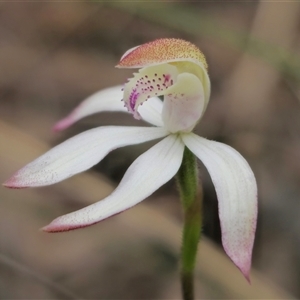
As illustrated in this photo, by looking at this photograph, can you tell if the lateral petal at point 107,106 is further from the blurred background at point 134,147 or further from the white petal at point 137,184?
the blurred background at point 134,147

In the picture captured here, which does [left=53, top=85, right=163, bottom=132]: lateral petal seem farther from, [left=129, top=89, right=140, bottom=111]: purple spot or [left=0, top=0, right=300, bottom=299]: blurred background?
[left=0, top=0, right=300, bottom=299]: blurred background

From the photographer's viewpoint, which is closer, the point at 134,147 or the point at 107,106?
the point at 107,106

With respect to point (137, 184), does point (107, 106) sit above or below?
above

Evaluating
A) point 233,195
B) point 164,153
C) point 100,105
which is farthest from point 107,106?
→ point 233,195

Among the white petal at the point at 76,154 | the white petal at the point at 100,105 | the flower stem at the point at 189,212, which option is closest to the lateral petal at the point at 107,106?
the white petal at the point at 100,105

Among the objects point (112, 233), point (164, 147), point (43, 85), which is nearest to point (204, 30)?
point (43, 85)

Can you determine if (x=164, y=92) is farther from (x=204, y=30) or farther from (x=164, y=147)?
(x=204, y=30)

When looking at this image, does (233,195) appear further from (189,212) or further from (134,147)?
(134,147)

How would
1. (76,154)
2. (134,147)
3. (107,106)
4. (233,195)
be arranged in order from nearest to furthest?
(233,195)
(76,154)
(107,106)
(134,147)
